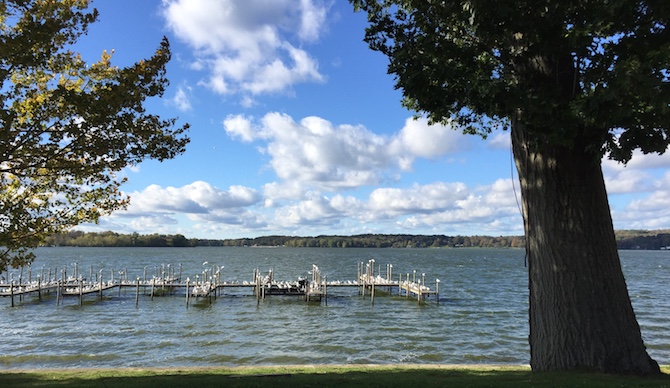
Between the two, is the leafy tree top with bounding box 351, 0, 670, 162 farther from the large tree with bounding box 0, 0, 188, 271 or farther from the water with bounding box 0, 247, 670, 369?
the water with bounding box 0, 247, 670, 369

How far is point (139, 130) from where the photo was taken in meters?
9.16

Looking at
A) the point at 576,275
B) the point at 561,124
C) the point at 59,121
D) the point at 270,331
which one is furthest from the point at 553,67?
the point at 270,331

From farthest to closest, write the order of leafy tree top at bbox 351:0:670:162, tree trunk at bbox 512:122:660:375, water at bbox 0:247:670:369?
water at bbox 0:247:670:369 < tree trunk at bbox 512:122:660:375 < leafy tree top at bbox 351:0:670:162

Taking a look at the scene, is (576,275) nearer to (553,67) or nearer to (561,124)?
(561,124)

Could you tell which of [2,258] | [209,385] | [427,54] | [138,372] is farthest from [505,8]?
[138,372]

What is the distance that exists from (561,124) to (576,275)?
2705 millimetres

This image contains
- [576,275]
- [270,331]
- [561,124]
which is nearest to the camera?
[561,124]

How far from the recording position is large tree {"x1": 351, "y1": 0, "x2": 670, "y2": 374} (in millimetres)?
6777

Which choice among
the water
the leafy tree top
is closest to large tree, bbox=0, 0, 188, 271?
the leafy tree top

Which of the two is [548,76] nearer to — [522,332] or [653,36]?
[653,36]

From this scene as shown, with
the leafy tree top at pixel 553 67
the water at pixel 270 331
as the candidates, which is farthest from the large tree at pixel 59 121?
the water at pixel 270 331

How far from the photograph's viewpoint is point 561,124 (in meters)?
7.19

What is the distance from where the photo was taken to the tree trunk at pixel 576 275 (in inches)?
311

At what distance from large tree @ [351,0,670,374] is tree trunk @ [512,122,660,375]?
0.02m
